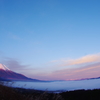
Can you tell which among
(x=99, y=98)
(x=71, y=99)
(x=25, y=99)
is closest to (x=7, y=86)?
(x=25, y=99)

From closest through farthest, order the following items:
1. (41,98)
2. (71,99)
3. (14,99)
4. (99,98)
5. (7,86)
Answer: (14,99) → (41,98) → (7,86) → (99,98) → (71,99)

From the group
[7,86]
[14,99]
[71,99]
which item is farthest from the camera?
[71,99]

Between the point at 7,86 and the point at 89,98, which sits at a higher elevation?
the point at 7,86

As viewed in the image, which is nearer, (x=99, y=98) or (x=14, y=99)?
(x=14, y=99)

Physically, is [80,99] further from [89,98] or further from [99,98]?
[99,98]

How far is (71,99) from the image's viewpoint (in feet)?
44.1

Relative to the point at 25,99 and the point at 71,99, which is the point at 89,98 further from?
the point at 25,99

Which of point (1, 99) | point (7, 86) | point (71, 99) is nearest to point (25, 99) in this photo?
point (1, 99)

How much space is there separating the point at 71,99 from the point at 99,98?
7.98 ft

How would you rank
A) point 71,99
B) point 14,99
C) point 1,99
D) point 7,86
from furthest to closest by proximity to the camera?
point 71,99
point 7,86
point 14,99
point 1,99

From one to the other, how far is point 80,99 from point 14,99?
289 inches

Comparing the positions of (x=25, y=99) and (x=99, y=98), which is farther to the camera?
(x=99, y=98)

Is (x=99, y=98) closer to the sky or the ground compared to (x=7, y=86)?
closer to the ground

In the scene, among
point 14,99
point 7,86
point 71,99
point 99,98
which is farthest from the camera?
point 71,99
